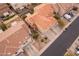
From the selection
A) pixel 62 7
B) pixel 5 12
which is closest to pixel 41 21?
pixel 62 7

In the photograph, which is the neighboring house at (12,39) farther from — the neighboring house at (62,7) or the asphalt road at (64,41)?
the neighboring house at (62,7)

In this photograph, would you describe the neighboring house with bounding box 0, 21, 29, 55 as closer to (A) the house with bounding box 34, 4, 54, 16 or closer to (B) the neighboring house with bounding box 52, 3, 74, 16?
(A) the house with bounding box 34, 4, 54, 16

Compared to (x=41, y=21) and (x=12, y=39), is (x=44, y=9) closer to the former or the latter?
(x=41, y=21)

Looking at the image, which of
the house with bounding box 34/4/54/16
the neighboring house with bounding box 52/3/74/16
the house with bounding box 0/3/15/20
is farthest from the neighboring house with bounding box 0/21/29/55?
the neighboring house with bounding box 52/3/74/16

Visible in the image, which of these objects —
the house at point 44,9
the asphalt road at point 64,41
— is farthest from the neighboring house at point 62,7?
the asphalt road at point 64,41

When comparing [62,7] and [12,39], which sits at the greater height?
[62,7]

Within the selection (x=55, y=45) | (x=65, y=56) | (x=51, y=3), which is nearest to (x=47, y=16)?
(x=51, y=3)

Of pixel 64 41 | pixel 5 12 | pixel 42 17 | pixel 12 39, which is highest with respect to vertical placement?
pixel 5 12
